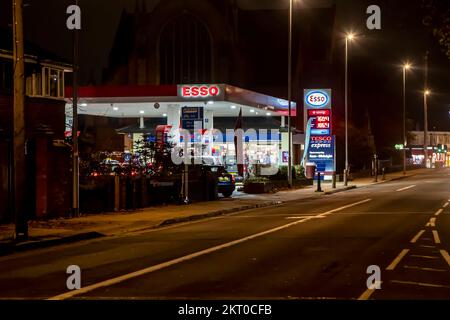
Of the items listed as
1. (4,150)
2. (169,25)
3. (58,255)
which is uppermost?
(169,25)

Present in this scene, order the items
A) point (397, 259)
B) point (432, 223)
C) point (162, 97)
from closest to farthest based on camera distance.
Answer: point (397, 259), point (432, 223), point (162, 97)

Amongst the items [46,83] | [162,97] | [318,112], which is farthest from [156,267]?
[318,112]

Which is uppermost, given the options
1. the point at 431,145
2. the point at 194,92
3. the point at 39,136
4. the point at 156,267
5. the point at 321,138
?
the point at 194,92

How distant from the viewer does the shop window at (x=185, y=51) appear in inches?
2512

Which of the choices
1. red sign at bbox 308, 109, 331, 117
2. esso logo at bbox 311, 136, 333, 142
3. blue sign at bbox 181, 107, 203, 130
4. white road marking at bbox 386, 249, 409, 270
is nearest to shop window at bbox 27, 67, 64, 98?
blue sign at bbox 181, 107, 203, 130

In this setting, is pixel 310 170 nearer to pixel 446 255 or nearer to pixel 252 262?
pixel 446 255

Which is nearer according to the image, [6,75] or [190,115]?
[6,75]

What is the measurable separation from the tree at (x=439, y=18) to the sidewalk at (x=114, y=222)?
32.3 feet

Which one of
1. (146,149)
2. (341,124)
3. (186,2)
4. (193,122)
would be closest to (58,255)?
(193,122)

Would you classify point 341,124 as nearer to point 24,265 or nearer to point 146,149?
point 146,149

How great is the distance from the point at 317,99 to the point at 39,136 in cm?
3069

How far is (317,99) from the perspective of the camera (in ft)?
162
